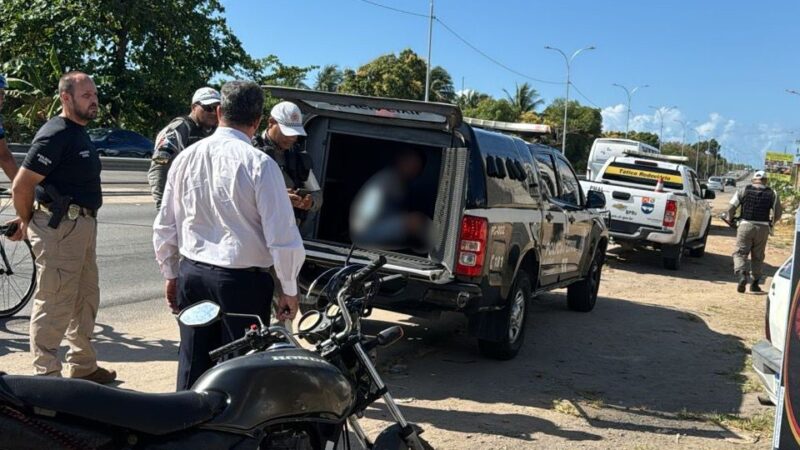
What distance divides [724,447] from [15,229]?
16.4 feet

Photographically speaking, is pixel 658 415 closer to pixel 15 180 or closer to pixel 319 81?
pixel 15 180

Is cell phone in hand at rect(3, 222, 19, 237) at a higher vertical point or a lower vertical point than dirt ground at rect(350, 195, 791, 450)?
higher

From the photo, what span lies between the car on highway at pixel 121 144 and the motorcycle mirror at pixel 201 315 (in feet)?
96.0

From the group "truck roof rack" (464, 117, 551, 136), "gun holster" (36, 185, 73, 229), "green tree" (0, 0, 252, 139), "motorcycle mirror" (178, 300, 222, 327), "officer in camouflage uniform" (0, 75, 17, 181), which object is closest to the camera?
"motorcycle mirror" (178, 300, 222, 327)

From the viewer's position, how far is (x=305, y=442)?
2953 mm

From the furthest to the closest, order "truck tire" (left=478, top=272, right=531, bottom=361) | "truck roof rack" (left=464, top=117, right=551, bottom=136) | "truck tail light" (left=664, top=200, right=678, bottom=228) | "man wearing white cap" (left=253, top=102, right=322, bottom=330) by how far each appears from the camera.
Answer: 1. "truck tail light" (left=664, top=200, right=678, bottom=228)
2. "truck roof rack" (left=464, top=117, right=551, bottom=136)
3. "truck tire" (left=478, top=272, right=531, bottom=361)
4. "man wearing white cap" (left=253, top=102, right=322, bottom=330)

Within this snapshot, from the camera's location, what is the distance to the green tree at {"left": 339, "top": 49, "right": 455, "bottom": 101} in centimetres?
5431

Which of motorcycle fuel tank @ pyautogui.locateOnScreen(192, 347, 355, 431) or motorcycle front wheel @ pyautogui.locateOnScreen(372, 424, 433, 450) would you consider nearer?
motorcycle fuel tank @ pyautogui.locateOnScreen(192, 347, 355, 431)

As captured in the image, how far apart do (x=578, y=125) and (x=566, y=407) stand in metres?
72.5

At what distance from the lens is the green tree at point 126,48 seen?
3519cm

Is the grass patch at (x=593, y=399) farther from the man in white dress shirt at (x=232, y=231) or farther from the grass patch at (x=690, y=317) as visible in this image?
the grass patch at (x=690, y=317)

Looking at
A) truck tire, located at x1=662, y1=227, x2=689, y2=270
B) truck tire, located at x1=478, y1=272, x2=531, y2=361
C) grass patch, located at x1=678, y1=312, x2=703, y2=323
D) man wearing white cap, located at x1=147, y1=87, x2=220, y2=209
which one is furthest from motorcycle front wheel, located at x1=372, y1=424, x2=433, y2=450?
truck tire, located at x1=662, y1=227, x2=689, y2=270

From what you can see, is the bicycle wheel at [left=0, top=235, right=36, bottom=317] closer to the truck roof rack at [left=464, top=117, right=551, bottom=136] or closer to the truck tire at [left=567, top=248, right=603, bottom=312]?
the truck roof rack at [left=464, top=117, right=551, bottom=136]

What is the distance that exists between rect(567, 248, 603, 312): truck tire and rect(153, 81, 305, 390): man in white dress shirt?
6675mm
